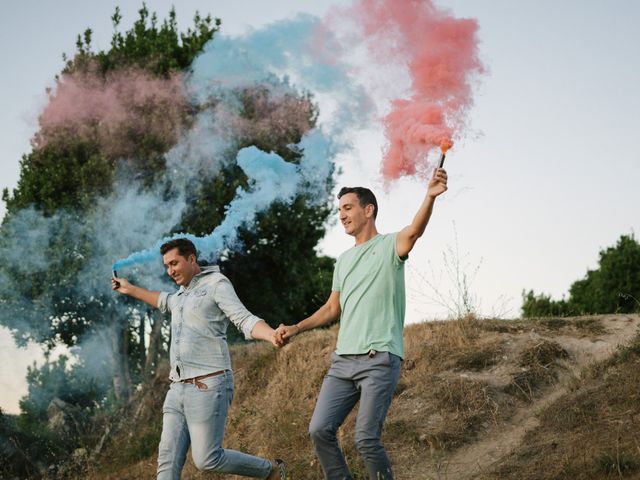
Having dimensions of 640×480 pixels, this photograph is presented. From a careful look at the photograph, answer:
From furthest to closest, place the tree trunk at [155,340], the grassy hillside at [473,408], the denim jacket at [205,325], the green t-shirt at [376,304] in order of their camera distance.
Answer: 1. the tree trunk at [155,340]
2. the grassy hillside at [473,408]
3. the denim jacket at [205,325]
4. the green t-shirt at [376,304]

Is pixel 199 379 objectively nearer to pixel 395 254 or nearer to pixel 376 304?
pixel 376 304

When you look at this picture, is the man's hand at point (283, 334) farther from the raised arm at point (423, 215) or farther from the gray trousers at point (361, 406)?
the raised arm at point (423, 215)

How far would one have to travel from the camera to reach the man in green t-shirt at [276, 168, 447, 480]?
16.5 feet

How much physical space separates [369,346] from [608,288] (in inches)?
809

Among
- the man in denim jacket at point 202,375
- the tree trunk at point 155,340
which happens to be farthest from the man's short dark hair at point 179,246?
the tree trunk at point 155,340

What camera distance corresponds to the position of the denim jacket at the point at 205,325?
571cm

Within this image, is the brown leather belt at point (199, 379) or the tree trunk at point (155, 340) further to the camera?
the tree trunk at point (155, 340)

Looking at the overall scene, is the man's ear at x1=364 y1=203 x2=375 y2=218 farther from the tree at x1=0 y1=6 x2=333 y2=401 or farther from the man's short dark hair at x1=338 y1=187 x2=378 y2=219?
the tree at x1=0 y1=6 x2=333 y2=401

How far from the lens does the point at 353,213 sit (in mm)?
5609

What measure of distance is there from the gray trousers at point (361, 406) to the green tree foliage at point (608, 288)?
17839 millimetres

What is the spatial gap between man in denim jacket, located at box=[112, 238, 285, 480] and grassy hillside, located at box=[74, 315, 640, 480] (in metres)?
2.26

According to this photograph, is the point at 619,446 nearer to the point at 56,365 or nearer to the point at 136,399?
the point at 136,399

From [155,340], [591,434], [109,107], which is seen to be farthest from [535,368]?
[109,107]

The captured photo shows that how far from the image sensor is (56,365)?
2169 centimetres
